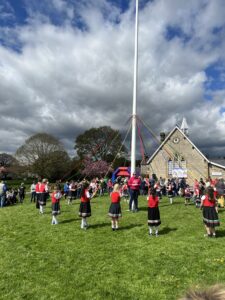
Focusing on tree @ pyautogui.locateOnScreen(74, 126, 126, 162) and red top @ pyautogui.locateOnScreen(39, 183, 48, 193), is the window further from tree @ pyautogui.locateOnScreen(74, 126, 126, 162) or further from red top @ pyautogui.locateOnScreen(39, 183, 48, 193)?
red top @ pyautogui.locateOnScreen(39, 183, 48, 193)

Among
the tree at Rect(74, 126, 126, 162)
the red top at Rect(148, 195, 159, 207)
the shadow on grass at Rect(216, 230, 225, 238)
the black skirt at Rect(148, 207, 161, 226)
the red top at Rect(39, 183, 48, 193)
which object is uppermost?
the tree at Rect(74, 126, 126, 162)

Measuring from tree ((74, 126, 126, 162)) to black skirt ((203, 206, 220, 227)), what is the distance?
4730 cm

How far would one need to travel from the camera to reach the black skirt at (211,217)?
9633 millimetres

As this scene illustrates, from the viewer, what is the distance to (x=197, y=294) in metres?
1.63

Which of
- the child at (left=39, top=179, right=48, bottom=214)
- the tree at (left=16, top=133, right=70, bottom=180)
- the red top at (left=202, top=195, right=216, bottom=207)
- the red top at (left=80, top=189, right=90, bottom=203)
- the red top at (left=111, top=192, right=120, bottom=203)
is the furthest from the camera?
the tree at (left=16, top=133, right=70, bottom=180)

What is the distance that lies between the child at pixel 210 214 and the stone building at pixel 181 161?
87.6ft

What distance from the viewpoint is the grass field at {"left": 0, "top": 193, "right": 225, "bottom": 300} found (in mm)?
5891

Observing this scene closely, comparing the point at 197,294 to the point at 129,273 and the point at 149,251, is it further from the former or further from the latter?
the point at 149,251

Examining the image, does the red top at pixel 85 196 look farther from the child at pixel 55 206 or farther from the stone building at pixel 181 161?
the stone building at pixel 181 161

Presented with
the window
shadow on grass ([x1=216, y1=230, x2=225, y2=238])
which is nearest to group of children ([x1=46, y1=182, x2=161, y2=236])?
shadow on grass ([x1=216, y1=230, x2=225, y2=238])

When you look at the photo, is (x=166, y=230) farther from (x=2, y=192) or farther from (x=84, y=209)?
(x=2, y=192)

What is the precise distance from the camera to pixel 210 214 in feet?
32.1

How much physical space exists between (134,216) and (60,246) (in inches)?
205

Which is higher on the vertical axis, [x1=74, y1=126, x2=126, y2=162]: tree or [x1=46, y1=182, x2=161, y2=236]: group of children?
[x1=74, y1=126, x2=126, y2=162]: tree
